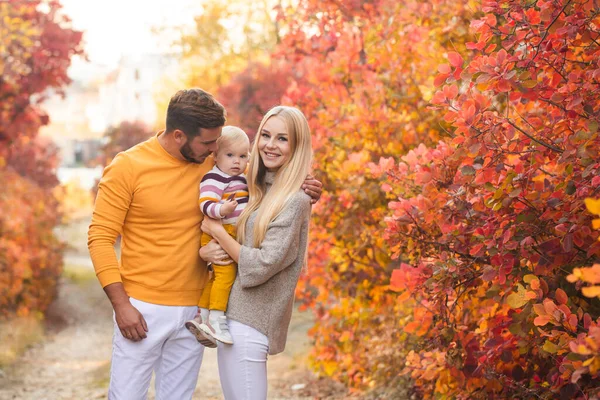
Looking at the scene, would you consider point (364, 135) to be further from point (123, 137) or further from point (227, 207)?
point (123, 137)

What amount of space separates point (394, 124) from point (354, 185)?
614 millimetres

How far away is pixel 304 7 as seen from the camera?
24.2 feet

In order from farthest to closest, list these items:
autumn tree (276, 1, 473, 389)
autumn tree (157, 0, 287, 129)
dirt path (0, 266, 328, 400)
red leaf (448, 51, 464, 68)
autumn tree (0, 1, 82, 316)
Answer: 1. autumn tree (157, 0, 287, 129)
2. autumn tree (0, 1, 82, 316)
3. dirt path (0, 266, 328, 400)
4. autumn tree (276, 1, 473, 389)
5. red leaf (448, 51, 464, 68)

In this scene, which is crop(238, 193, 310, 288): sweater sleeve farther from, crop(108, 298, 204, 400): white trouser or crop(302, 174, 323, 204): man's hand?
crop(108, 298, 204, 400): white trouser

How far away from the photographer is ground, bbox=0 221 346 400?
813cm

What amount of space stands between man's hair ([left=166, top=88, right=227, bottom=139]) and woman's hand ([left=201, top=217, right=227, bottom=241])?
41cm

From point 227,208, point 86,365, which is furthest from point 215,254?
point 86,365

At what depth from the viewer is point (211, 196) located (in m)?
3.53

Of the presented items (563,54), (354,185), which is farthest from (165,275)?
(354,185)

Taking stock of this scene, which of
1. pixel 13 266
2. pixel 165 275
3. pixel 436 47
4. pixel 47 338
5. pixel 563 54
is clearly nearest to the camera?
pixel 563 54

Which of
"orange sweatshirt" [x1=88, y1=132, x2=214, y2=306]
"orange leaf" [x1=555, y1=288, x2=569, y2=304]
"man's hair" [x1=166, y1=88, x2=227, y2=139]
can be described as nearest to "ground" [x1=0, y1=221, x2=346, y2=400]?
"orange sweatshirt" [x1=88, y1=132, x2=214, y2=306]

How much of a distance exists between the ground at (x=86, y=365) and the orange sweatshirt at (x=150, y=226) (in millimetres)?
4097

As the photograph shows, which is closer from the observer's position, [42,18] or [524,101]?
[524,101]

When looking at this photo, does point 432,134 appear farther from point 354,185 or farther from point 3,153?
point 3,153
